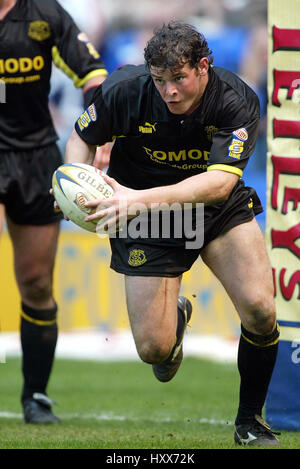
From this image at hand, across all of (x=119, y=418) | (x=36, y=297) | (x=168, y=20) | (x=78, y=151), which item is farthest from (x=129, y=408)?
(x=168, y=20)

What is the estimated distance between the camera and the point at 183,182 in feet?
14.9

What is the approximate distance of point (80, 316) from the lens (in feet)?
31.4

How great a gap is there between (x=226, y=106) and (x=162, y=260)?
990mm

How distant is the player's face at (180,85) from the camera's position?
453cm

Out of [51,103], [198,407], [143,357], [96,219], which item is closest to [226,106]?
[96,219]

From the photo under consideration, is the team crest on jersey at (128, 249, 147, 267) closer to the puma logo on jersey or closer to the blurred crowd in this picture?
the puma logo on jersey

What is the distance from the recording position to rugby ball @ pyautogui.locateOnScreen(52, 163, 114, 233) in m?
4.52

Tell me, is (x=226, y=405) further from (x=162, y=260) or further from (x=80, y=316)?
(x=80, y=316)

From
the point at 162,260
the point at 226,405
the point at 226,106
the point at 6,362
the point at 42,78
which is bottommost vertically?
the point at 6,362

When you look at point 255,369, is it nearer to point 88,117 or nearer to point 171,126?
point 171,126

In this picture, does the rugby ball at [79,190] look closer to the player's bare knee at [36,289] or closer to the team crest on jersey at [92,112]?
the team crest on jersey at [92,112]

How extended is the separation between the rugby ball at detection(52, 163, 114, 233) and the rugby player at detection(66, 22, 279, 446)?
0.08 metres

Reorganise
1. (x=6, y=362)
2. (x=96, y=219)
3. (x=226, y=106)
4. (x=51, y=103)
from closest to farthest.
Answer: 1. (x=96, y=219)
2. (x=226, y=106)
3. (x=6, y=362)
4. (x=51, y=103)

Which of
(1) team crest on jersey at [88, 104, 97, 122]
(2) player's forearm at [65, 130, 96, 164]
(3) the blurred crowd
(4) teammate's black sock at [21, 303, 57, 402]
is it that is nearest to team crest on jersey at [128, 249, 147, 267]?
(2) player's forearm at [65, 130, 96, 164]
